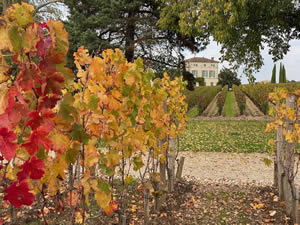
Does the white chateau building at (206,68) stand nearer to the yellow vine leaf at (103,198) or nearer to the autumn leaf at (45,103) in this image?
the yellow vine leaf at (103,198)

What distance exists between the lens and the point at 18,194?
35.0 inches

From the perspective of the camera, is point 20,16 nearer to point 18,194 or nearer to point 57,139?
point 57,139

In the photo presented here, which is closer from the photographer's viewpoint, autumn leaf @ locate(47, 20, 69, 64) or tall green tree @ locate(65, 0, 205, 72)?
autumn leaf @ locate(47, 20, 69, 64)

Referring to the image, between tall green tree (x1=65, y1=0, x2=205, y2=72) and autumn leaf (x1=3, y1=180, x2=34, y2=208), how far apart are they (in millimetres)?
12296

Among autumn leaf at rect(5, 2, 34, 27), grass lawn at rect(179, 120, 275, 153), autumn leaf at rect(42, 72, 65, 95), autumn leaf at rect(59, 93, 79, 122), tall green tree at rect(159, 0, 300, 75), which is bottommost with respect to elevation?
grass lawn at rect(179, 120, 275, 153)

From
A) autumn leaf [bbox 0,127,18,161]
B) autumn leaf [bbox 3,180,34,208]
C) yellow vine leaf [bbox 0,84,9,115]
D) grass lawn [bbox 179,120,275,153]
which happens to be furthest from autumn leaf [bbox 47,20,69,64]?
grass lawn [bbox 179,120,275,153]

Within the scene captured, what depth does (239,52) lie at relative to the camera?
1148 centimetres

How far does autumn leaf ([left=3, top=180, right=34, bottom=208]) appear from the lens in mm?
884

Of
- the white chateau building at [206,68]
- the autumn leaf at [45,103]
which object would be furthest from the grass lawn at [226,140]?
the white chateau building at [206,68]

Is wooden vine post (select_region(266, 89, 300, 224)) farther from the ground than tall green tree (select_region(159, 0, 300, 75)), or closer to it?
closer to it

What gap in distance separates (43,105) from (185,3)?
9056 mm

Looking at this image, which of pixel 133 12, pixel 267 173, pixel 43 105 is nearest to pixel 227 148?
pixel 267 173

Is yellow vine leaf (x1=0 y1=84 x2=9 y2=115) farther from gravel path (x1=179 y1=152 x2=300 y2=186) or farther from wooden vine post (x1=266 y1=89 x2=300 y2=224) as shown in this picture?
gravel path (x1=179 y1=152 x2=300 y2=186)

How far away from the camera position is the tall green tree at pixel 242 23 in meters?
8.02
